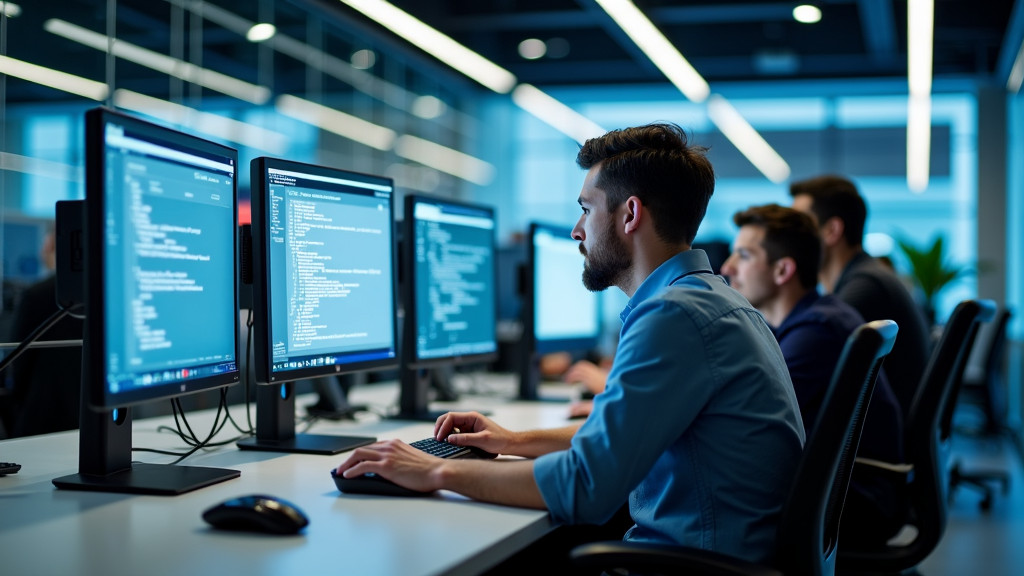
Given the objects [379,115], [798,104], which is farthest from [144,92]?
[798,104]

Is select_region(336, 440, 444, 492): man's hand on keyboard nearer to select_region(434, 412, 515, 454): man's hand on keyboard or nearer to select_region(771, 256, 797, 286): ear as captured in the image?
select_region(434, 412, 515, 454): man's hand on keyboard

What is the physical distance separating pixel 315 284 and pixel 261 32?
471 centimetres

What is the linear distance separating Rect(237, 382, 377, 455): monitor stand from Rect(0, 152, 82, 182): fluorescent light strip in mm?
2465

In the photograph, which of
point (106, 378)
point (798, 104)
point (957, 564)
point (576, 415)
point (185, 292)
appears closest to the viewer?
point (106, 378)

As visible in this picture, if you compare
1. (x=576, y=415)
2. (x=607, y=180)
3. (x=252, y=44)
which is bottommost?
(x=576, y=415)

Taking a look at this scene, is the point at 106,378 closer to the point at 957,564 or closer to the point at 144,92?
the point at 957,564

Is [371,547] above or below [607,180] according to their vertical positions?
below

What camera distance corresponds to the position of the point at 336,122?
701 centimetres

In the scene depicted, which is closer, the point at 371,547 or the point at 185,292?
the point at 371,547

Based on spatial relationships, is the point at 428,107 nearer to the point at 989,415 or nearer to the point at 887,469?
the point at 989,415

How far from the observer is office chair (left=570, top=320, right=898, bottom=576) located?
1134 mm

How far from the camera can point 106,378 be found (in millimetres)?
1226

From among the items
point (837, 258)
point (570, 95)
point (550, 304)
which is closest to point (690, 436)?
point (550, 304)

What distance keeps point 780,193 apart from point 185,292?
918 cm
